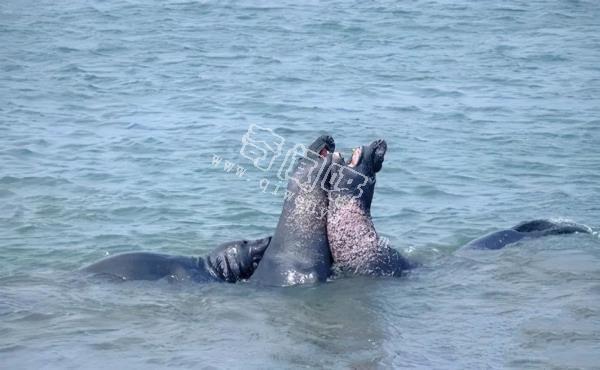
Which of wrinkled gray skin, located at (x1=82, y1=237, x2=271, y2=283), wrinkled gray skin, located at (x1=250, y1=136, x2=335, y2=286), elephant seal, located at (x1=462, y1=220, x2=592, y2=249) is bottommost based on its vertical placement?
elephant seal, located at (x1=462, y1=220, x2=592, y2=249)

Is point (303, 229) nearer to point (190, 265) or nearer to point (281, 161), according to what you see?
point (190, 265)

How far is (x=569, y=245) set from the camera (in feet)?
34.1

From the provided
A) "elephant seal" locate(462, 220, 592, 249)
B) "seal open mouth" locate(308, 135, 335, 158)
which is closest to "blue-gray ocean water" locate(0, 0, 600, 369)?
"elephant seal" locate(462, 220, 592, 249)

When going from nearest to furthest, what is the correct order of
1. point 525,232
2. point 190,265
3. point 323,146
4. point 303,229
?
1. point 323,146
2. point 303,229
3. point 190,265
4. point 525,232

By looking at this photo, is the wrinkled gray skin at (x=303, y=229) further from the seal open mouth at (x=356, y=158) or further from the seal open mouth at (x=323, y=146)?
the seal open mouth at (x=356, y=158)

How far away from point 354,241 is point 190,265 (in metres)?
1.41

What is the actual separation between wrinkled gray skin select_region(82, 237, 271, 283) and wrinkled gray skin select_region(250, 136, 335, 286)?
25 centimetres

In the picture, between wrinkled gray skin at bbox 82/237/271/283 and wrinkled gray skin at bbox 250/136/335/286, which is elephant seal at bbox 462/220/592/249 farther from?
wrinkled gray skin at bbox 82/237/271/283

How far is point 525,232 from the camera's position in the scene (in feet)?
35.0

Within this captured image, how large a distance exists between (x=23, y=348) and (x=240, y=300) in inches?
72.0

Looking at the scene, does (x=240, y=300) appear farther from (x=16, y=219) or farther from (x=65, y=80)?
(x=65, y=80)

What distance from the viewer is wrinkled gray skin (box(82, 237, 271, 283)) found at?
920 centimetres

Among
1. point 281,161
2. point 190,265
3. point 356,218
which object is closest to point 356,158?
point 356,218

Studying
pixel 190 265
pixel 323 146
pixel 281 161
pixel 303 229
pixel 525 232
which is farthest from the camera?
pixel 281 161
